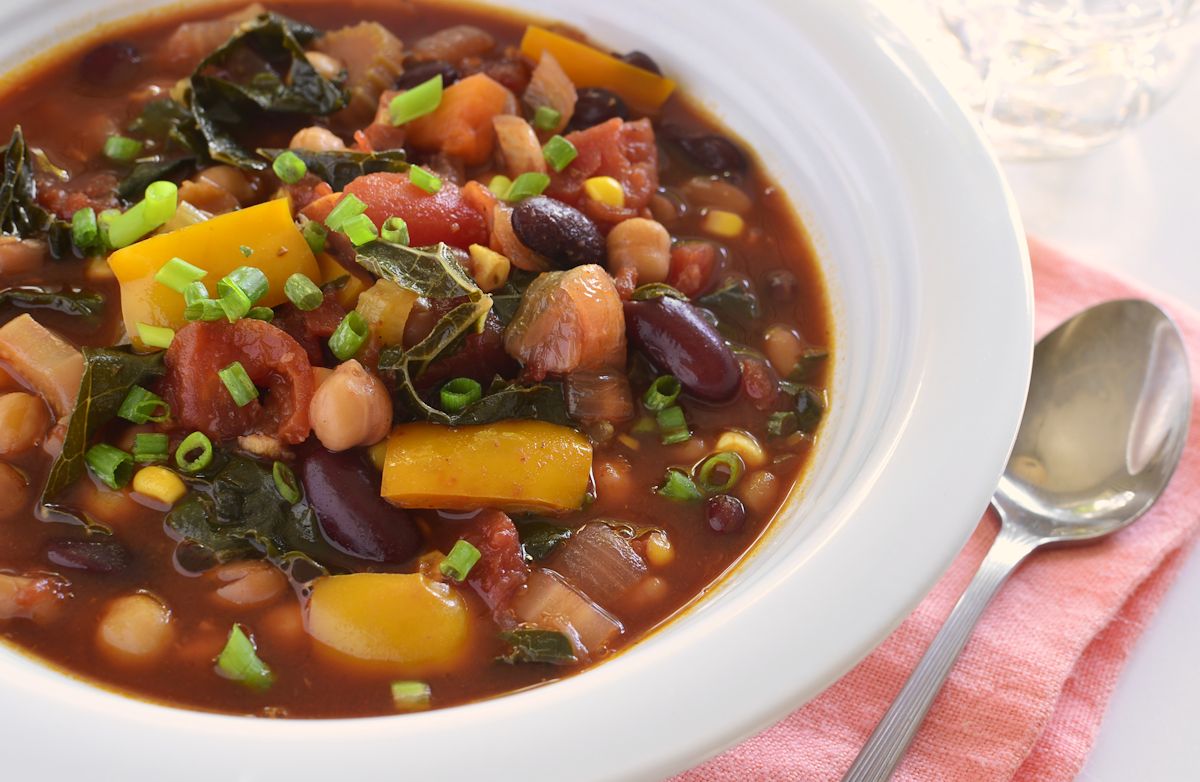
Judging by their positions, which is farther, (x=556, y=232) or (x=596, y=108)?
(x=596, y=108)

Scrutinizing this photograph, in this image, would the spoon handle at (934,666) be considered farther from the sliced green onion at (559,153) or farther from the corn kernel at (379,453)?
the sliced green onion at (559,153)

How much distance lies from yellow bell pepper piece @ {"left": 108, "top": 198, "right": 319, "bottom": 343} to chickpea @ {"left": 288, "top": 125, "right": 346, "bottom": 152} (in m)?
0.43

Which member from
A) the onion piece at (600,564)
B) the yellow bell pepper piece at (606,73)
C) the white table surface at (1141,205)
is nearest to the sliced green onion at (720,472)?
the onion piece at (600,564)

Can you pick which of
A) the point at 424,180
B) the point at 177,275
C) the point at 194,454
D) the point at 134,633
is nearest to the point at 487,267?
the point at 424,180

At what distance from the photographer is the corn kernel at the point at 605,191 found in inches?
143

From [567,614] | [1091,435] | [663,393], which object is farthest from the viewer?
[1091,435]

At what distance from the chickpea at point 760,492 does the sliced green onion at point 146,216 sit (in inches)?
71.7

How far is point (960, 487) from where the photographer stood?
2.57 m

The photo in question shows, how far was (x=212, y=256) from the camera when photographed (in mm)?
3217

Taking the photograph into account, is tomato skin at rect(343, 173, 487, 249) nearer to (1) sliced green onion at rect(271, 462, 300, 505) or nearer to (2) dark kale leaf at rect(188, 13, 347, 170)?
(2) dark kale leaf at rect(188, 13, 347, 170)

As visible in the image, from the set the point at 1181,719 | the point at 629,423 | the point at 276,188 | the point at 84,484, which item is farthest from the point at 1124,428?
the point at 84,484

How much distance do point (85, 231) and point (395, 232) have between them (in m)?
1.02

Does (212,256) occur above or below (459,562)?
above

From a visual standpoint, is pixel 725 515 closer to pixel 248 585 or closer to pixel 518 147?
pixel 248 585
